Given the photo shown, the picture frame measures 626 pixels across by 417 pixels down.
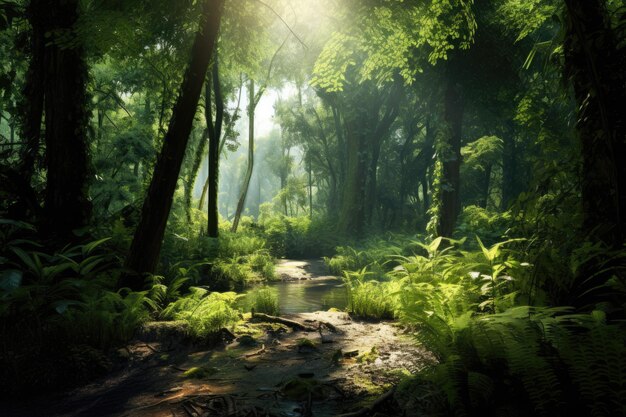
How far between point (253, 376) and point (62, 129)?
5.71 m

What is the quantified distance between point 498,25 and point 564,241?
10977mm

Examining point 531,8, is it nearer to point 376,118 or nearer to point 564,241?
Answer: point 564,241

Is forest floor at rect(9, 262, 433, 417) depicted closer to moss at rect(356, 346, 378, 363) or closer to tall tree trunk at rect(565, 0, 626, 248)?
moss at rect(356, 346, 378, 363)

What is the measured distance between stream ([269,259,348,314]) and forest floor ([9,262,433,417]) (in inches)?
111

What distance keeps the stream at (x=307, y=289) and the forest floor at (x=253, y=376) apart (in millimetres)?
2813

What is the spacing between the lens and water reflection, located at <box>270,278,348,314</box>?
968 cm

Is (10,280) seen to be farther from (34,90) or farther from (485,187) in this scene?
(485,187)

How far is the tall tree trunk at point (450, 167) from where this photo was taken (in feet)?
38.6

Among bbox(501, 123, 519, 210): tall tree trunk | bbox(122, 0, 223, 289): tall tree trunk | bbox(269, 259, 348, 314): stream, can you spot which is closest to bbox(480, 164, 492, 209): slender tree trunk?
bbox(501, 123, 519, 210): tall tree trunk

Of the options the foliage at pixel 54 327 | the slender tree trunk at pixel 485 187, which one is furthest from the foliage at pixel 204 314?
the slender tree trunk at pixel 485 187

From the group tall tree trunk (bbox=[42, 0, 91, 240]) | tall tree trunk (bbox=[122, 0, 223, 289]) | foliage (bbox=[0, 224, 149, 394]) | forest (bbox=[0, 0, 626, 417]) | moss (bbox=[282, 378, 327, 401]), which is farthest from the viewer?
tall tree trunk (bbox=[42, 0, 91, 240])

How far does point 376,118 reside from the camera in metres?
27.0

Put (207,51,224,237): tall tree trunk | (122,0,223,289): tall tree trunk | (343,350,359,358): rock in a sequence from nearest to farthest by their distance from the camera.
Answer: (343,350,359,358): rock → (122,0,223,289): tall tree trunk → (207,51,224,237): tall tree trunk

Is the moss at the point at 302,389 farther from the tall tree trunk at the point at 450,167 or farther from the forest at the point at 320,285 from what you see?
the tall tree trunk at the point at 450,167
